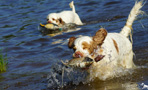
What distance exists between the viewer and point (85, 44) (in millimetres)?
5723

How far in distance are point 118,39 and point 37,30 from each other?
6500 millimetres

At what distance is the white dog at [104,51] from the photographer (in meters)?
5.74

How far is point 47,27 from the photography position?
1241cm

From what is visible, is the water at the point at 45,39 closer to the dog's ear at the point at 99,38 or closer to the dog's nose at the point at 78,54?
the dog's ear at the point at 99,38

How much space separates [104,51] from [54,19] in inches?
264

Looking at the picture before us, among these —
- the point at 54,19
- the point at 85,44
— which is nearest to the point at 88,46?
the point at 85,44

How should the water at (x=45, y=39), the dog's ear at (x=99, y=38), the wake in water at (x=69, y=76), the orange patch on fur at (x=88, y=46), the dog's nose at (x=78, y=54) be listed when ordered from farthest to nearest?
the water at (x=45, y=39) → the wake in water at (x=69, y=76) → the dog's ear at (x=99, y=38) → the orange patch on fur at (x=88, y=46) → the dog's nose at (x=78, y=54)

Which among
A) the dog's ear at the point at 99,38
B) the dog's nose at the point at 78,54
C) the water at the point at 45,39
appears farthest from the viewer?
the water at the point at 45,39

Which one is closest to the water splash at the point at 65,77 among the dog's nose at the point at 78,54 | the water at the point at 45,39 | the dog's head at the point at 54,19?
the water at the point at 45,39

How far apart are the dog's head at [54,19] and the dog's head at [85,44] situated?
6554 mm

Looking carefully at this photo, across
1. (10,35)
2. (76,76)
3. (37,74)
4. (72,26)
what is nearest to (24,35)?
(10,35)

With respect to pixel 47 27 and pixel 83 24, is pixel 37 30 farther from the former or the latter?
pixel 83 24

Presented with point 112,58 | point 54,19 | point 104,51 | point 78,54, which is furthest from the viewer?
point 54,19

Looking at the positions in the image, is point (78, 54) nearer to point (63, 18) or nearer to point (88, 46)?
point (88, 46)
